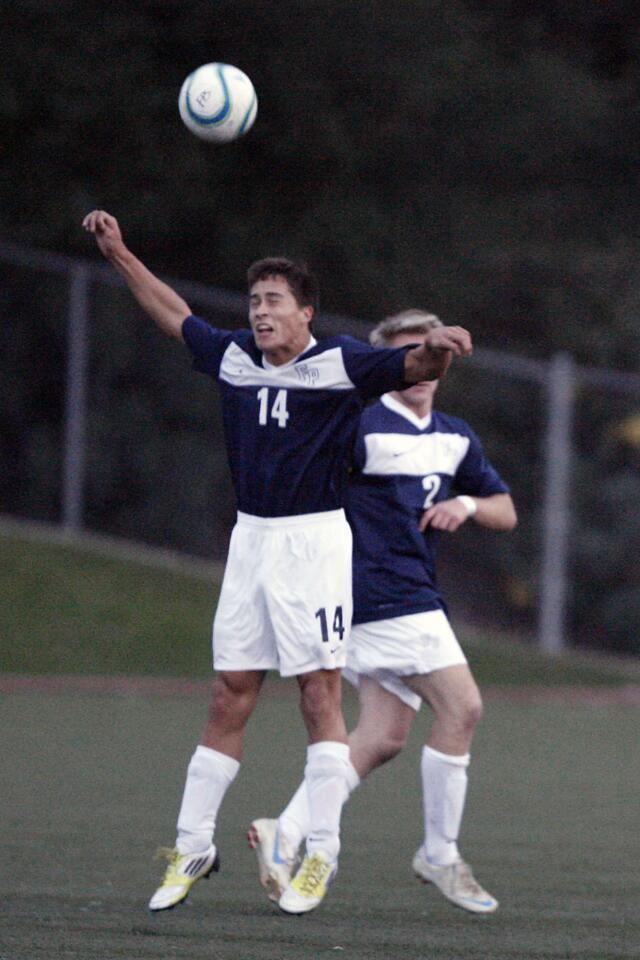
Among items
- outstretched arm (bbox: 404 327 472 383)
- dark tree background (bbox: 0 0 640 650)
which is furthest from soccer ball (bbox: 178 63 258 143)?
dark tree background (bbox: 0 0 640 650)

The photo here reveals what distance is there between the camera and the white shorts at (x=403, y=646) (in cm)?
702

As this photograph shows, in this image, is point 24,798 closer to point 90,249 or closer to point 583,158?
point 90,249

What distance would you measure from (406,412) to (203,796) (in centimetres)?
174

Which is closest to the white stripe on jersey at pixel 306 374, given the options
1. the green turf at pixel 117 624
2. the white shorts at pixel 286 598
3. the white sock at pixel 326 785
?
the white shorts at pixel 286 598

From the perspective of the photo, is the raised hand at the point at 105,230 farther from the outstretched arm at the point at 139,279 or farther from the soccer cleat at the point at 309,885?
the soccer cleat at the point at 309,885

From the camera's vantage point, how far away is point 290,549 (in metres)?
6.35

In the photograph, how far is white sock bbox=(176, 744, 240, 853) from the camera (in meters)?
6.27

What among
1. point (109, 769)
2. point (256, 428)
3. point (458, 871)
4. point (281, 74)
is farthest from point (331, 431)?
point (281, 74)

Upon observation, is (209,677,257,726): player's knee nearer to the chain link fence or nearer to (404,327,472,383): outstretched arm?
(404,327,472,383): outstretched arm

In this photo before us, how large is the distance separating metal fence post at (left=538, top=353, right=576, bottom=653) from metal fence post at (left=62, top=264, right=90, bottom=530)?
4.24m

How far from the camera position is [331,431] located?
253 inches

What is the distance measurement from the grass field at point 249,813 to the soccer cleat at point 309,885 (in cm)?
7

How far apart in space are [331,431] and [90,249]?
13.6m

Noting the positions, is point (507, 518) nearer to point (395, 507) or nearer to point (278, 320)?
point (395, 507)
